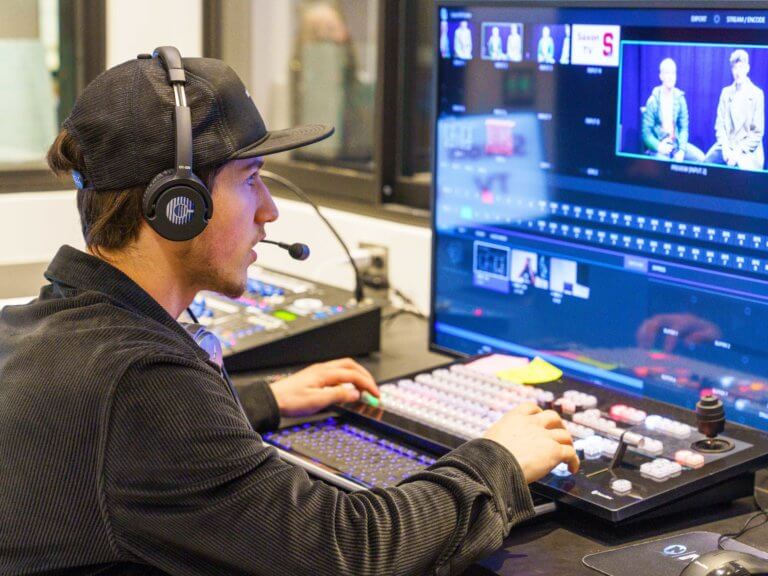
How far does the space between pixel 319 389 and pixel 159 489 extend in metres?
0.61

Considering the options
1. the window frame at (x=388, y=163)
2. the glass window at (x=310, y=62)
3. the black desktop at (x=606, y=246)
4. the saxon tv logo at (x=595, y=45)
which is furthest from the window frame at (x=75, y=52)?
the saxon tv logo at (x=595, y=45)

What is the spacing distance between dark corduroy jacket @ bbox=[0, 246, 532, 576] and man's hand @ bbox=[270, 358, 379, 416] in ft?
1.58

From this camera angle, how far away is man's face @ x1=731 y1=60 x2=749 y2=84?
1350 millimetres

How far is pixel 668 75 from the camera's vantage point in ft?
4.68

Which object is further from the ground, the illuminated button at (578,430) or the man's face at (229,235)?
the man's face at (229,235)

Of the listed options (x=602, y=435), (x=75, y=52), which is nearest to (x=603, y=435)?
(x=602, y=435)

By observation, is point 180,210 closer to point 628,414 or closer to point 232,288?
point 232,288

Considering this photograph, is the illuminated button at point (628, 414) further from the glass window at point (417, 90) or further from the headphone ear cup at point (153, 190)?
the glass window at point (417, 90)

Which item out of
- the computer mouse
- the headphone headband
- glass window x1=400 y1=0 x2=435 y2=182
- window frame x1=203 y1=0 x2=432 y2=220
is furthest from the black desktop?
glass window x1=400 y1=0 x2=435 y2=182

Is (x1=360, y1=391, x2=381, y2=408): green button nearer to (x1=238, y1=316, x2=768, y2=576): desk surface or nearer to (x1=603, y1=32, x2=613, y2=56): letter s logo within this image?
(x1=238, y1=316, x2=768, y2=576): desk surface

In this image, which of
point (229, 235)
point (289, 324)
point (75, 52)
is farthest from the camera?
point (75, 52)

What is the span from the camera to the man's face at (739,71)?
4.43 ft

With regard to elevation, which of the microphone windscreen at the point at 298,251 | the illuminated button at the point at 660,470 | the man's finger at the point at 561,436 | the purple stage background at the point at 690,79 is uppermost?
the purple stage background at the point at 690,79

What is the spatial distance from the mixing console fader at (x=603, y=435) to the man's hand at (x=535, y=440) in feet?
0.14
